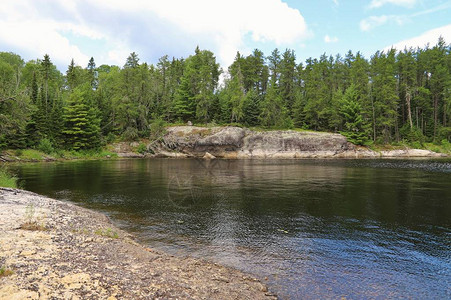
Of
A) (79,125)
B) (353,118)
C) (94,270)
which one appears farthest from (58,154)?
(353,118)

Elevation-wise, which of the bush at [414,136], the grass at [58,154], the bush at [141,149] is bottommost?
the grass at [58,154]

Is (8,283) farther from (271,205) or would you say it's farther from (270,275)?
(271,205)

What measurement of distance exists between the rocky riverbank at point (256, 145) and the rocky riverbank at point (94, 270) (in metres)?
55.0

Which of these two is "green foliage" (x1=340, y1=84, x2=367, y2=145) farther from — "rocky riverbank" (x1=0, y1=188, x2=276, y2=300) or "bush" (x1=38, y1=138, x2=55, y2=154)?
"rocky riverbank" (x1=0, y1=188, x2=276, y2=300)

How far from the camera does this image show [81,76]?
277 ft

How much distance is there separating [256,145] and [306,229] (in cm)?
5392

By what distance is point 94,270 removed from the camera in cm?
712

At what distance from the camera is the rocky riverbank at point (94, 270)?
6.09 m

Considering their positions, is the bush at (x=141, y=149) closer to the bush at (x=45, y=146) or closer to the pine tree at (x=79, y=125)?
the pine tree at (x=79, y=125)

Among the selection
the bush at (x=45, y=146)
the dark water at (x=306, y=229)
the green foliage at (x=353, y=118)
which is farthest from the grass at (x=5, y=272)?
the green foliage at (x=353, y=118)

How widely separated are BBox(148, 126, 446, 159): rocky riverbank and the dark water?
40402 mm

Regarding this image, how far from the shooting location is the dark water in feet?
27.7

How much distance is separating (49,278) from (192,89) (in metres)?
74.3

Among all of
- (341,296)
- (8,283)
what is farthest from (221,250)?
(8,283)
